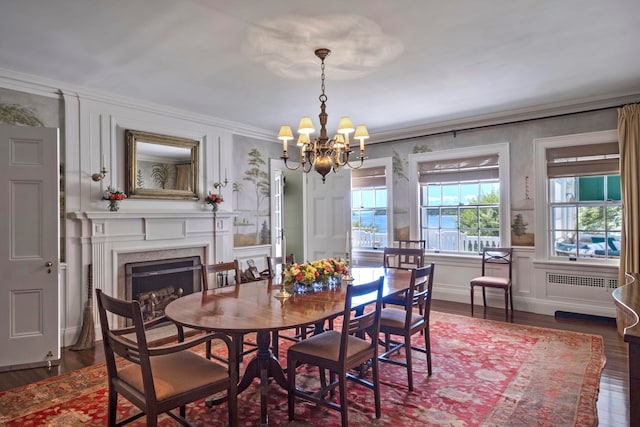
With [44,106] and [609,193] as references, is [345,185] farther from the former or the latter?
[44,106]

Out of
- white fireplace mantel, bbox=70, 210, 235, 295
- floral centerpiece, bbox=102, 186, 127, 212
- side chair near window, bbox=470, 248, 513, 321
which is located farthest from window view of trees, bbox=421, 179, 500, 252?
floral centerpiece, bbox=102, 186, 127, 212

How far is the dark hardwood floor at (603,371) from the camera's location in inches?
99.5

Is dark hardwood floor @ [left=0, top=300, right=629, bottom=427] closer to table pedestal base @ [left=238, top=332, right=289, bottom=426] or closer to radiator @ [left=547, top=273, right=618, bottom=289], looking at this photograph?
radiator @ [left=547, top=273, right=618, bottom=289]

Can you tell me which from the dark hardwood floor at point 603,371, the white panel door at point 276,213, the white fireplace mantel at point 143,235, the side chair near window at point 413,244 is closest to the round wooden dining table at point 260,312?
the dark hardwood floor at point 603,371

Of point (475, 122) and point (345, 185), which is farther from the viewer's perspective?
point (345, 185)

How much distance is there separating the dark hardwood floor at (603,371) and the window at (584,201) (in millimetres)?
877

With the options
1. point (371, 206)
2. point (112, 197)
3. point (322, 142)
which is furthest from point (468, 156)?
point (112, 197)

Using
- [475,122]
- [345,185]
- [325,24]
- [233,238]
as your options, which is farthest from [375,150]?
[325,24]

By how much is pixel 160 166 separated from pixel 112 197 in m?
0.74

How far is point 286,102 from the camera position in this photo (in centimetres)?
439

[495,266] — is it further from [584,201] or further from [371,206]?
[371,206]

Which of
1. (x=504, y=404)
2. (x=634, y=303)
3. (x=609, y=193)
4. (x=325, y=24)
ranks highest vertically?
(x=325, y=24)

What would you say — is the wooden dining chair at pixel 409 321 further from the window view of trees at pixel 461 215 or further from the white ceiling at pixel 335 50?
the window view of trees at pixel 461 215

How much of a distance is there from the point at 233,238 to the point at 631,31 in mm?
4685
